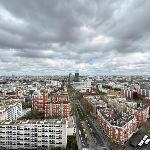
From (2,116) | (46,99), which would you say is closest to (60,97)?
(46,99)

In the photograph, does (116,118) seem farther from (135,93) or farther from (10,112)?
(135,93)

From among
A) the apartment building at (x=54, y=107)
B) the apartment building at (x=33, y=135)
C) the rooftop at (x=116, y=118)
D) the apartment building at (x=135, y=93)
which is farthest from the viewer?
the apartment building at (x=135, y=93)

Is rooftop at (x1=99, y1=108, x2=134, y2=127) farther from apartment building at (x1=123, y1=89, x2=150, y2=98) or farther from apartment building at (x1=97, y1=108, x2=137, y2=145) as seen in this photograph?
apartment building at (x1=123, y1=89, x2=150, y2=98)

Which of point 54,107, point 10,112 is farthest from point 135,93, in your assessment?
point 10,112

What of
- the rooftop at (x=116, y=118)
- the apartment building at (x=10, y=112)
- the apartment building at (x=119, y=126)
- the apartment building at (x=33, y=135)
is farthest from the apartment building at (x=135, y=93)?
the apartment building at (x=33, y=135)

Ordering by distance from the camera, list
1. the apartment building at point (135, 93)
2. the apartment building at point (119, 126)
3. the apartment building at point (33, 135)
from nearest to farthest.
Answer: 1. the apartment building at point (33, 135)
2. the apartment building at point (119, 126)
3. the apartment building at point (135, 93)

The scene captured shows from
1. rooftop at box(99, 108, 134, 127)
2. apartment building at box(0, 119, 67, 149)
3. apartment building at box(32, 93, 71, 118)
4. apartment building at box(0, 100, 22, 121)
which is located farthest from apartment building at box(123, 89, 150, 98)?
apartment building at box(0, 119, 67, 149)

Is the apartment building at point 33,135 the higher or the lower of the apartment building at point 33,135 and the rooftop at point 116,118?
the lower

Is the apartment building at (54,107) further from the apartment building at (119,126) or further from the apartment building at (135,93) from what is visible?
the apartment building at (135,93)

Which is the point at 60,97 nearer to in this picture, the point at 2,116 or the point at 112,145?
the point at 2,116
